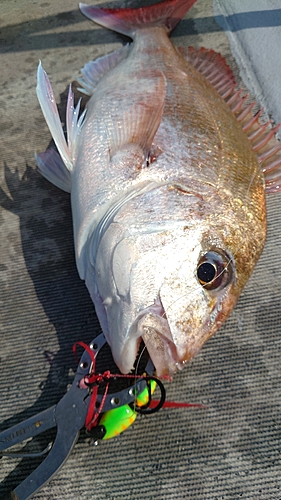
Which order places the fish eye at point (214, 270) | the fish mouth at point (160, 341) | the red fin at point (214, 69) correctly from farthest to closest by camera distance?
1. the red fin at point (214, 69)
2. the fish eye at point (214, 270)
3. the fish mouth at point (160, 341)

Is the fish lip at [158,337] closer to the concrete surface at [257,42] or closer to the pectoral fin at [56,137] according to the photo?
the pectoral fin at [56,137]

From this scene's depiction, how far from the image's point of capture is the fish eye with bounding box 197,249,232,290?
1.38 metres

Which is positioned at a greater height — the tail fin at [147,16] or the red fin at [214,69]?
the tail fin at [147,16]

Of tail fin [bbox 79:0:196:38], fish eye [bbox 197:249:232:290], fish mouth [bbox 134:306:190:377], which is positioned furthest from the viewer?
tail fin [bbox 79:0:196:38]

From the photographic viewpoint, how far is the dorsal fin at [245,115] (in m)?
1.84

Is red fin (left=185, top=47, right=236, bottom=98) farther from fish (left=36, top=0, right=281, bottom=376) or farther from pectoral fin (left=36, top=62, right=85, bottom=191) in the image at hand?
pectoral fin (left=36, top=62, right=85, bottom=191)

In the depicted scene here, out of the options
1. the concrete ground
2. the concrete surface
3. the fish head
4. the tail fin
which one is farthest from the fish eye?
the tail fin

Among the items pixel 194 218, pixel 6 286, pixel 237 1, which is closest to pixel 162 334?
pixel 194 218

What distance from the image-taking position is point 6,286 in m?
1.87

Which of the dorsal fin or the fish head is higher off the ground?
the dorsal fin

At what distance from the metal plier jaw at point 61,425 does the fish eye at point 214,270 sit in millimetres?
438

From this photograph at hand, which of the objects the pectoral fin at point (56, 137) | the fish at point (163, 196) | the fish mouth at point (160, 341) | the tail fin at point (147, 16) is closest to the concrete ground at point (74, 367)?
the pectoral fin at point (56, 137)

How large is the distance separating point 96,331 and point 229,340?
593 millimetres

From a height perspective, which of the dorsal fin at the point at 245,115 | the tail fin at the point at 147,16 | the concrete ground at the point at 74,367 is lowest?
the concrete ground at the point at 74,367
